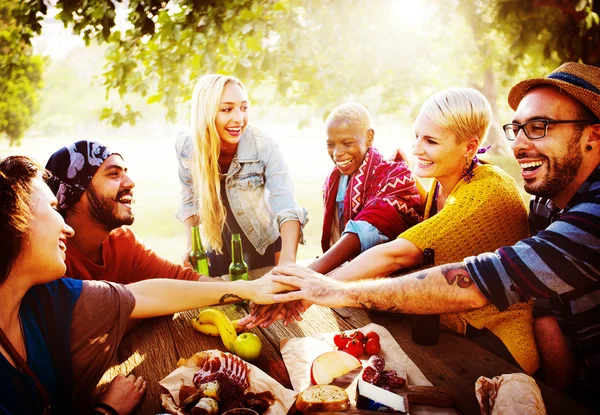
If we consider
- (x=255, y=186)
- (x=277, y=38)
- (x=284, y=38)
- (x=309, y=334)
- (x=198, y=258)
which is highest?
(x=277, y=38)

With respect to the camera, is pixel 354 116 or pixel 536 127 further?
pixel 354 116

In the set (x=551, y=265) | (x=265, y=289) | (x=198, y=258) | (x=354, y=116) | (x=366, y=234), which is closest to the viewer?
(x=551, y=265)

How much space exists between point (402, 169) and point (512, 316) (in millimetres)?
1385

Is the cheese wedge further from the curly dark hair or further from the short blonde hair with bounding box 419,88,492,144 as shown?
the short blonde hair with bounding box 419,88,492,144

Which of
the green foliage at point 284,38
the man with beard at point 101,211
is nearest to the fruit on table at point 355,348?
the man with beard at point 101,211

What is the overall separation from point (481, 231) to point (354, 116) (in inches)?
57.4

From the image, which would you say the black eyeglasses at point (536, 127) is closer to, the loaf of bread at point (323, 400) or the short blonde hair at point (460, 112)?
the short blonde hair at point (460, 112)

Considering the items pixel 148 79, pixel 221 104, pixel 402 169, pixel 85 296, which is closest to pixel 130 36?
pixel 148 79

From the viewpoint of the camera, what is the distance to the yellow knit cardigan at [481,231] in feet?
7.68

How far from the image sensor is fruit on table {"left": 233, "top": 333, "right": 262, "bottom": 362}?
2078mm

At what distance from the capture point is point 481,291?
196 centimetres

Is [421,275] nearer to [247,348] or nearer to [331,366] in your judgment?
[331,366]

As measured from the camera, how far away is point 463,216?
8.25 feet

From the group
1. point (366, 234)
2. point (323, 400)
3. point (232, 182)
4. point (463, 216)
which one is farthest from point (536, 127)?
point (232, 182)
